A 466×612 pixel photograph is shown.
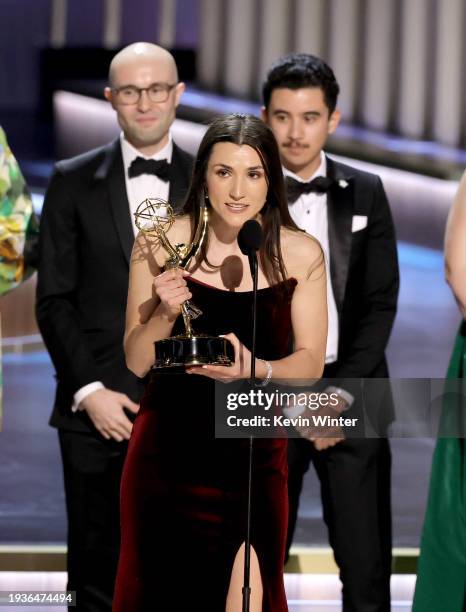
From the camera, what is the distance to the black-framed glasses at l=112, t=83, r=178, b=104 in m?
3.27

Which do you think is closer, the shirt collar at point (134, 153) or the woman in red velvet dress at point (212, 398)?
the woman in red velvet dress at point (212, 398)

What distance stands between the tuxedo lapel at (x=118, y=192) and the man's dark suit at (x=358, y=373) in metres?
0.51

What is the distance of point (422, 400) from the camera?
7.61 feet

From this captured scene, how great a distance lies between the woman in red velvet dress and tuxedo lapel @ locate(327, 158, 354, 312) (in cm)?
62

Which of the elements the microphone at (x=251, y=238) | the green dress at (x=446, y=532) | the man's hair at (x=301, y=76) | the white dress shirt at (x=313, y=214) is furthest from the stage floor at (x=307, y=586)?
the microphone at (x=251, y=238)

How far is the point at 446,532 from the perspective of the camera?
9.97ft

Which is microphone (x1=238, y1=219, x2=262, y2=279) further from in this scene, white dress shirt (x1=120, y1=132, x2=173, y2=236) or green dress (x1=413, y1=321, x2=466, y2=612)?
white dress shirt (x1=120, y1=132, x2=173, y2=236)

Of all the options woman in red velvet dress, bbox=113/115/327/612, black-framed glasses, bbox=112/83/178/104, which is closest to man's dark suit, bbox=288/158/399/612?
black-framed glasses, bbox=112/83/178/104

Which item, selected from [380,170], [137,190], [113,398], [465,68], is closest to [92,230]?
[137,190]

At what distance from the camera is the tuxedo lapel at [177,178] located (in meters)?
3.32

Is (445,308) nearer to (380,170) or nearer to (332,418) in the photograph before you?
(380,170)

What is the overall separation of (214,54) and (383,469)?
921cm

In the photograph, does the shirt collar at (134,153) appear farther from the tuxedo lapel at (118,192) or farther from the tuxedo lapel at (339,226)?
the tuxedo lapel at (339,226)

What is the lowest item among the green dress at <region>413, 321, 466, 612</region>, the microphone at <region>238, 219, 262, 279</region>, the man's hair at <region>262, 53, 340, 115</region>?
the green dress at <region>413, 321, 466, 612</region>
